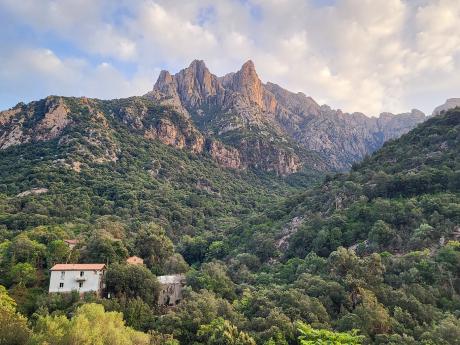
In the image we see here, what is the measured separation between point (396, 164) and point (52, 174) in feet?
310

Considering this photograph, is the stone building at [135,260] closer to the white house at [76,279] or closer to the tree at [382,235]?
the white house at [76,279]

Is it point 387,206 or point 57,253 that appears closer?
point 57,253

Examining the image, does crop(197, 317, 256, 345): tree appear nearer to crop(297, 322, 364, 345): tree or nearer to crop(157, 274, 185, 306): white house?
crop(297, 322, 364, 345): tree

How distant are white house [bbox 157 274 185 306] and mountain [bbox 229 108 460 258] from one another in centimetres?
2619

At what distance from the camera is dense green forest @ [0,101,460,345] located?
39875mm

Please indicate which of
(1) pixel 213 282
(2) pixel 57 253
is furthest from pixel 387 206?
(2) pixel 57 253

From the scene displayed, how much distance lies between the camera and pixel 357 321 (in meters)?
40.6

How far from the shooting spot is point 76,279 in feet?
164

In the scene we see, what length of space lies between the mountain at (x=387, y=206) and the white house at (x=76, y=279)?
38.7 meters

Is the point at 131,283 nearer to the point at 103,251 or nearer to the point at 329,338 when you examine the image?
the point at 103,251

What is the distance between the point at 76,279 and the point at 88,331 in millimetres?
18602

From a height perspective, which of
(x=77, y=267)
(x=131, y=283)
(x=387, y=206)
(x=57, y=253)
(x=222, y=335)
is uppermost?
(x=387, y=206)

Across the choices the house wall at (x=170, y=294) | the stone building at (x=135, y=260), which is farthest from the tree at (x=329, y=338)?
the stone building at (x=135, y=260)

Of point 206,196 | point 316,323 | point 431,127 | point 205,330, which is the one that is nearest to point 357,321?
point 316,323
